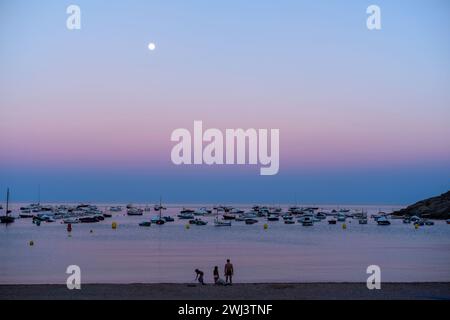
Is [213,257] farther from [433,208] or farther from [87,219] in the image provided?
[433,208]

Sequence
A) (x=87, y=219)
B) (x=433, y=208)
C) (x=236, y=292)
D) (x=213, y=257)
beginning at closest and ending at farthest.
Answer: (x=236, y=292), (x=213, y=257), (x=87, y=219), (x=433, y=208)

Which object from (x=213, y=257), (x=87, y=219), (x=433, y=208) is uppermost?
(x=433, y=208)

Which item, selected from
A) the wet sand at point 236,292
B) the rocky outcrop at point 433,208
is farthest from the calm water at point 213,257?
the rocky outcrop at point 433,208

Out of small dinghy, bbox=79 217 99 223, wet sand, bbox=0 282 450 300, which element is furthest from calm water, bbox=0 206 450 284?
small dinghy, bbox=79 217 99 223

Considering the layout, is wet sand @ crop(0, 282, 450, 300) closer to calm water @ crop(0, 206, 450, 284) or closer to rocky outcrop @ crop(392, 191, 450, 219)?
calm water @ crop(0, 206, 450, 284)

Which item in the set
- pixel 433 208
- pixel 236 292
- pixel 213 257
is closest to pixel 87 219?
pixel 213 257

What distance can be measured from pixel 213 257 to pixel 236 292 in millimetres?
29471

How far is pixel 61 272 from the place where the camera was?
4062 cm

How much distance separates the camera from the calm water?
3856 centimetres

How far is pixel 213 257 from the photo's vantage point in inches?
2069

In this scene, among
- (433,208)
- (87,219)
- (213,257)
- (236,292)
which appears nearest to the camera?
(236,292)

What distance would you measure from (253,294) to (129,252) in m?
35.4
